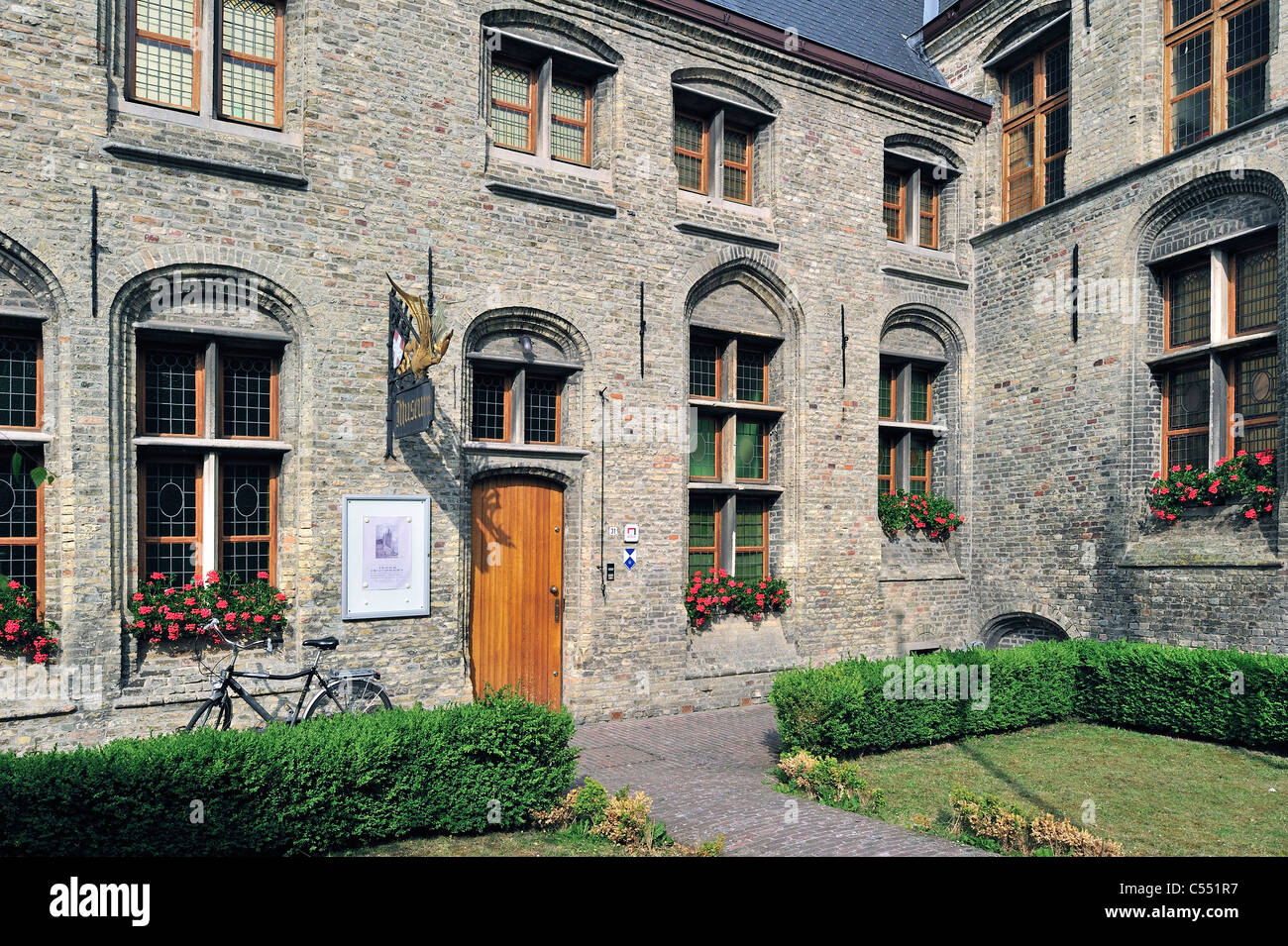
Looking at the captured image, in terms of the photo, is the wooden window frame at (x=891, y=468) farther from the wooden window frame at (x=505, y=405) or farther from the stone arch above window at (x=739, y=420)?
the wooden window frame at (x=505, y=405)

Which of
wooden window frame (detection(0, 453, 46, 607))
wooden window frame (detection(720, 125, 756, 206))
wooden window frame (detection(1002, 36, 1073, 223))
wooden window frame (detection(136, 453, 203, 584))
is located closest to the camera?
wooden window frame (detection(0, 453, 46, 607))

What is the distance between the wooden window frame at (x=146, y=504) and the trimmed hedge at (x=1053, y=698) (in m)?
6.15

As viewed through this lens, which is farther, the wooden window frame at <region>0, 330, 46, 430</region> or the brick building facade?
the brick building facade

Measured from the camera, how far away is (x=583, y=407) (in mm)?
11414

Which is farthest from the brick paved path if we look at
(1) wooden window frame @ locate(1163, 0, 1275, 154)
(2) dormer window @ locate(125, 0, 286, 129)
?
(1) wooden window frame @ locate(1163, 0, 1275, 154)

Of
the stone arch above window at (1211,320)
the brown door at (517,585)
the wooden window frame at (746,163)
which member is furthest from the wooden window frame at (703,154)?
the stone arch above window at (1211,320)

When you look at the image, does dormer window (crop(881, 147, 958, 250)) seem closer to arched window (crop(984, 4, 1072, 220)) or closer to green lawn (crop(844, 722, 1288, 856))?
arched window (crop(984, 4, 1072, 220))

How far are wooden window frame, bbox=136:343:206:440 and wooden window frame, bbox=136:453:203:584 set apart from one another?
22 cm

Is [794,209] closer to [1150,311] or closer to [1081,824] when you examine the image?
[1150,311]

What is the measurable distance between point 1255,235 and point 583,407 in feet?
28.2

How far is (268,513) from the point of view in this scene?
977 centimetres

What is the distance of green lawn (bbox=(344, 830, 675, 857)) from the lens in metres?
6.27

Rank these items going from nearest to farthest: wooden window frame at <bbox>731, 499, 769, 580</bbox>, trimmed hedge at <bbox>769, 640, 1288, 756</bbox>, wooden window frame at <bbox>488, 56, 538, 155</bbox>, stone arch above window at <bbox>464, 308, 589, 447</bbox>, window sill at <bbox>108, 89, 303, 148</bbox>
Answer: window sill at <bbox>108, 89, 303, 148</bbox>, trimmed hedge at <bbox>769, 640, 1288, 756</bbox>, stone arch above window at <bbox>464, 308, 589, 447</bbox>, wooden window frame at <bbox>488, 56, 538, 155</bbox>, wooden window frame at <bbox>731, 499, 769, 580</bbox>

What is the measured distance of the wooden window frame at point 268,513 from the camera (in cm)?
937
